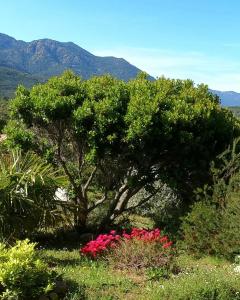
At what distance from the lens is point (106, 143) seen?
1152cm

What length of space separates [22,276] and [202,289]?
101 inches

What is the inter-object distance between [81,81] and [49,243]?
4150mm

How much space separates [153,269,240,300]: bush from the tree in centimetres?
430

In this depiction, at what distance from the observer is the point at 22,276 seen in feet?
22.6

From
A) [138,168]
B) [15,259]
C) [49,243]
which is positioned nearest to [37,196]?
[49,243]

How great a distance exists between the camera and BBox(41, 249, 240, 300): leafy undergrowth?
7281mm

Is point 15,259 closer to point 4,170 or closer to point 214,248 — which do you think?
point 4,170

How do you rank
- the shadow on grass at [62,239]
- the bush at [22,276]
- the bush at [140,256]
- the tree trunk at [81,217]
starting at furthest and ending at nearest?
the tree trunk at [81,217]
the shadow on grass at [62,239]
the bush at [140,256]
the bush at [22,276]

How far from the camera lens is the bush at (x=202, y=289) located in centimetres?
711

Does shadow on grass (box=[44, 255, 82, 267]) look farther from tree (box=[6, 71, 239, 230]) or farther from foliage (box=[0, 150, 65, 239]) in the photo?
tree (box=[6, 71, 239, 230])

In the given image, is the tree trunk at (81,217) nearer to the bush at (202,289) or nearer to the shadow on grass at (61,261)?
the shadow on grass at (61,261)

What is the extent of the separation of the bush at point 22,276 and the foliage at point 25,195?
9.36 feet

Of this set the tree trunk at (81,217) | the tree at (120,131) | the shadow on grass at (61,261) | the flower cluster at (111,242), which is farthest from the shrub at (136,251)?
the tree trunk at (81,217)

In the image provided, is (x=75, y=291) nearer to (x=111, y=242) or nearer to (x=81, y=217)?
(x=111, y=242)
